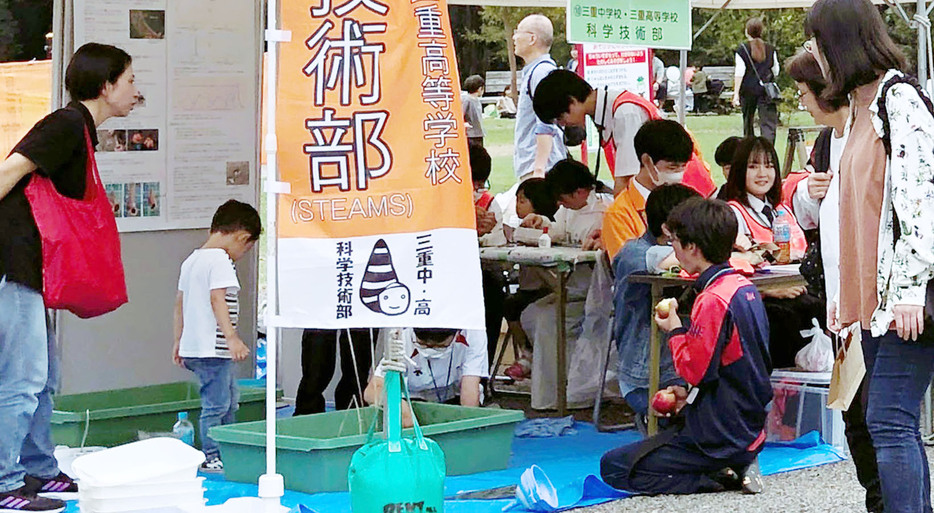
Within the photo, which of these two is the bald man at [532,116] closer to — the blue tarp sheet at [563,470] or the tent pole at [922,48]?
the blue tarp sheet at [563,470]

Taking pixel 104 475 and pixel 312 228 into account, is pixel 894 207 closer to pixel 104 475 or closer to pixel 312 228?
pixel 312 228

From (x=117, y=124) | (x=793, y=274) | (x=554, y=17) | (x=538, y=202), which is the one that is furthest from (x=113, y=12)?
(x=554, y=17)

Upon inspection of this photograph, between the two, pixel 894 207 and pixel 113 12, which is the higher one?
pixel 113 12

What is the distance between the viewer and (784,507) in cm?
534

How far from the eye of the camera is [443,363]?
6.95m

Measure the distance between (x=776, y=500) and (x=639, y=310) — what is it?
1.40m

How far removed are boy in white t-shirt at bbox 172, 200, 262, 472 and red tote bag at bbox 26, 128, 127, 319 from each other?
2.36ft

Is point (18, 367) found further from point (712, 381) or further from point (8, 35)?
point (8, 35)

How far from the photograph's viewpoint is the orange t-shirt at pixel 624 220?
6.82 m

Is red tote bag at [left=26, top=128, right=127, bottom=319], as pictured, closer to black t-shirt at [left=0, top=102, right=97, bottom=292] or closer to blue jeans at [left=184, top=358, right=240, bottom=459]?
black t-shirt at [left=0, top=102, right=97, bottom=292]

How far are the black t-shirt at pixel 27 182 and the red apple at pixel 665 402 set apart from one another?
2377mm

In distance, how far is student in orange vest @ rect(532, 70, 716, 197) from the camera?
24.4 ft

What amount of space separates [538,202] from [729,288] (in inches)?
114

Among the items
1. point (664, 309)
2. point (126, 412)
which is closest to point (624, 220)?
point (664, 309)
